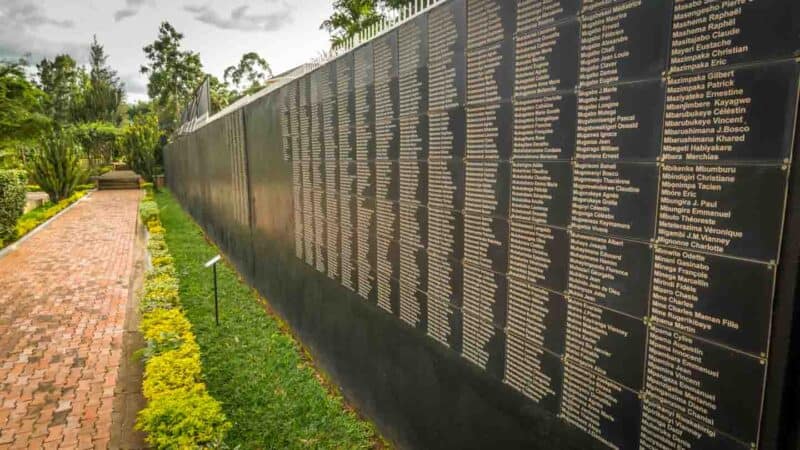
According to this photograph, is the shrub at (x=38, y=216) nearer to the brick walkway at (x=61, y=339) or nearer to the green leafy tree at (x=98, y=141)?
the brick walkway at (x=61, y=339)

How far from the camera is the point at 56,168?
72.1 feet

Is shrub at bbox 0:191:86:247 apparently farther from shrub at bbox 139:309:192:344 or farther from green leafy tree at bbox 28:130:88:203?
shrub at bbox 139:309:192:344

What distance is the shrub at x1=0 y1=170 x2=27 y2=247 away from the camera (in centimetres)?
1265

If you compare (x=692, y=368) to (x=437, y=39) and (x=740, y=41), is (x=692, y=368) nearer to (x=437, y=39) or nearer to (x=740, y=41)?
(x=740, y=41)

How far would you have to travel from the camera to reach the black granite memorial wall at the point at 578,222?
5.07ft

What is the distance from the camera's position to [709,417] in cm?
171

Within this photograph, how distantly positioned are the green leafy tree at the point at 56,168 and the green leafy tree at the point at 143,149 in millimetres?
8964

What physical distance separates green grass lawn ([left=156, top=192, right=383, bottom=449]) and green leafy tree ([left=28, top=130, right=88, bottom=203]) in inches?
697

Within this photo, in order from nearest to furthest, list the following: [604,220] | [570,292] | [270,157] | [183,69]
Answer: [604,220] < [570,292] < [270,157] < [183,69]

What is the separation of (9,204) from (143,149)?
20207 mm

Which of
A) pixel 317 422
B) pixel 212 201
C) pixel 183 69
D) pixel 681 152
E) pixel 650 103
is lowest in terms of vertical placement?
pixel 317 422

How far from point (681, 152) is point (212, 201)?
1241 cm

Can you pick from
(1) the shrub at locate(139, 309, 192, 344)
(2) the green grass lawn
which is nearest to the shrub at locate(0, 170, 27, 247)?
(2) the green grass lawn

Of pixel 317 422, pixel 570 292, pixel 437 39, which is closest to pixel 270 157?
pixel 317 422
